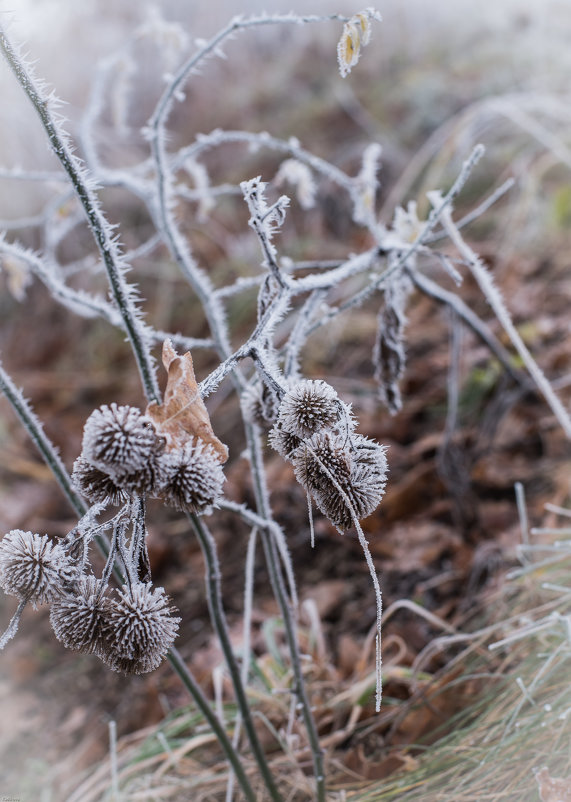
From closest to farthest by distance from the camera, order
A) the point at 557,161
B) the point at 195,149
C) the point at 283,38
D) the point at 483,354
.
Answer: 1. the point at 195,149
2. the point at 483,354
3. the point at 557,161
4. the point at 283,38

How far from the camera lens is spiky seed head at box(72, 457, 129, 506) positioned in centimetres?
63

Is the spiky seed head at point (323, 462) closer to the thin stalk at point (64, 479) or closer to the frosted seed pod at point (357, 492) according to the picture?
the frosted seed pod at point (357, 492)

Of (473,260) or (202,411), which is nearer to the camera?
(202,411)

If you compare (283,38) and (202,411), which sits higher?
(283,38)

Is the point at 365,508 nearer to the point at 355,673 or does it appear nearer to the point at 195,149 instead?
the point at 195,149

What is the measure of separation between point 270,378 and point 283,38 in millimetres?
5068

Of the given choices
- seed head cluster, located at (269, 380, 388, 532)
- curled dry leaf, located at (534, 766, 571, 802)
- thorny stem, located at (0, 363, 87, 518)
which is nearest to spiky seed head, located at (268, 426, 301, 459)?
seed head cluster, located at (269, 380, 388, 532)

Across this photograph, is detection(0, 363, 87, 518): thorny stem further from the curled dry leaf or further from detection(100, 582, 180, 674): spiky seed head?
the curled dry leaf

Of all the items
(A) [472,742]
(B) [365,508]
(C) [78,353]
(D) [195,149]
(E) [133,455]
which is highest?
(C) [78,353]

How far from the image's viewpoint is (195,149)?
1115mm

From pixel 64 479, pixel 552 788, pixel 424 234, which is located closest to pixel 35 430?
pixel 64 479

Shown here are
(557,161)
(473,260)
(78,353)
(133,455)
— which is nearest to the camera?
(133,455)

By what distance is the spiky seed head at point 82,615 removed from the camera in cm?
65

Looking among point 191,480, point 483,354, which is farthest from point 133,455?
point 483,354
